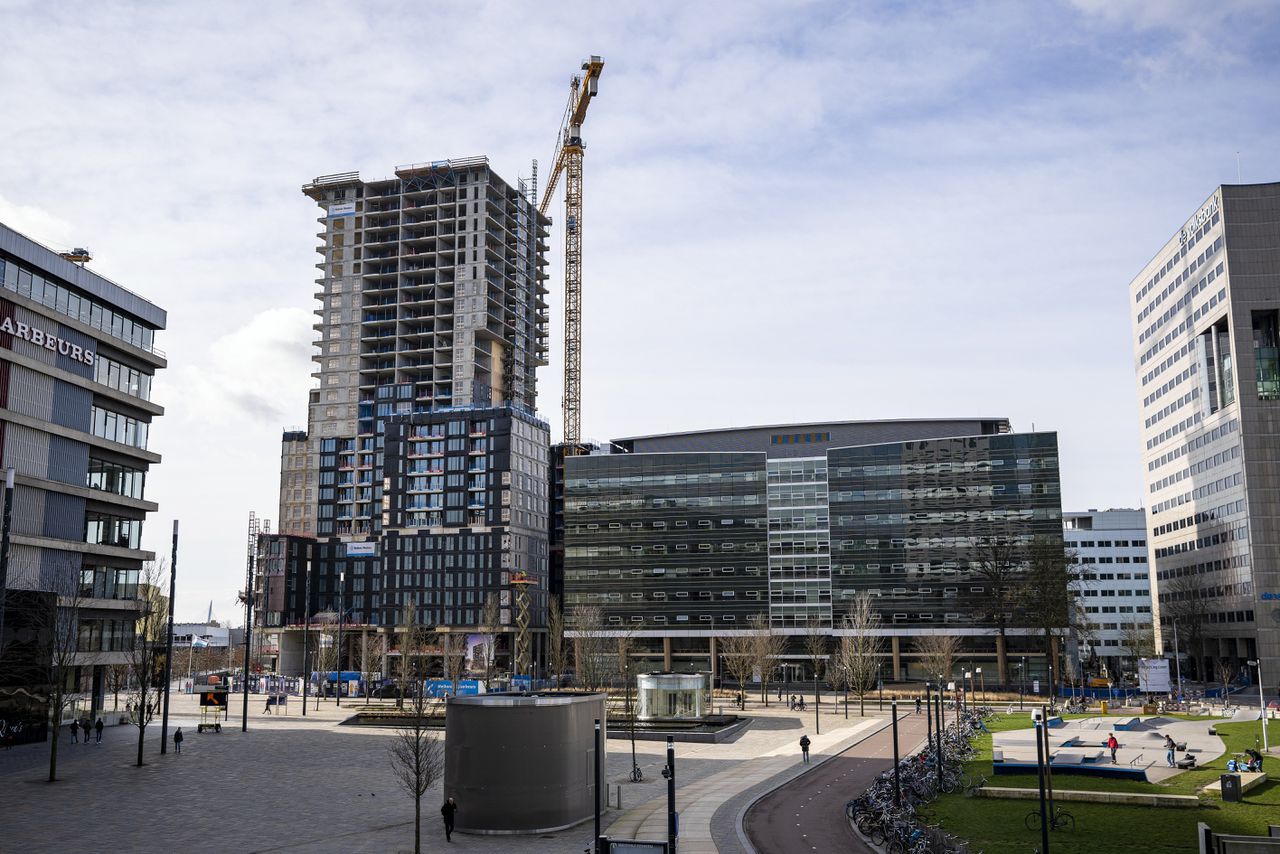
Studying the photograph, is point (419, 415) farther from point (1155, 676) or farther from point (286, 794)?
point (286, 794)

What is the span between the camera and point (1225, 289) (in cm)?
12850

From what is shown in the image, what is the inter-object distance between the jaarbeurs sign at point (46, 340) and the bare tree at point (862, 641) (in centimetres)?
6984

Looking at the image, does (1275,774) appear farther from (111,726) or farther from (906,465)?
(906,465)

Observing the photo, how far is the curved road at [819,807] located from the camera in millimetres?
35938

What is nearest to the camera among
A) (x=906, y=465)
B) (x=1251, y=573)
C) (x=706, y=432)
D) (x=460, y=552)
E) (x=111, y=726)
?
(x=111, y=726)

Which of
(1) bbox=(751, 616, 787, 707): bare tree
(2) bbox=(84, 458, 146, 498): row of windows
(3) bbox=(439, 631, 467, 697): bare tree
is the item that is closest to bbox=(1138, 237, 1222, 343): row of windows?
(1) bbox=(751, 616, 787, 707): bare tree

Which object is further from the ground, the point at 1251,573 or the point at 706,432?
the point at 706,432

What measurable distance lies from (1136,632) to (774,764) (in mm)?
127049

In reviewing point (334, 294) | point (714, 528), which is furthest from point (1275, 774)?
point (334, 294)

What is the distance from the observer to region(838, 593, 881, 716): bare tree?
347 ft

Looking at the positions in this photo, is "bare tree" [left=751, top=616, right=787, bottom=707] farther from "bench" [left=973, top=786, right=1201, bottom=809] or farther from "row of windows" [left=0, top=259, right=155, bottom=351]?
"row of windows" [left=0, top=259, right=155, bottom=351]

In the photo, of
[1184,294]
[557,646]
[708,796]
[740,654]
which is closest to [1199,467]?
[1184,294]

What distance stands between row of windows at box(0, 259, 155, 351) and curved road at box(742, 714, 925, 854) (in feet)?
→ 186

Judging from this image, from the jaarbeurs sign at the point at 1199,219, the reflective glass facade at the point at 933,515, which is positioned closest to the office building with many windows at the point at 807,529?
the reflective glass facade at the point at 933,515
